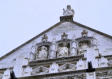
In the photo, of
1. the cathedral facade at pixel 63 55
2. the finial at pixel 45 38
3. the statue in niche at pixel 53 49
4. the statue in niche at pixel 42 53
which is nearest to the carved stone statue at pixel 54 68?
the cathedral facade at pixel 63 55

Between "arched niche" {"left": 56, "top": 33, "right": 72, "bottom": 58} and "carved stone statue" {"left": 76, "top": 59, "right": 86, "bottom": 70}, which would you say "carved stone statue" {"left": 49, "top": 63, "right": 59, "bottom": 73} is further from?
"arched niche" {"left": 56, "top": 33, "right": 72, "bottom": 58}

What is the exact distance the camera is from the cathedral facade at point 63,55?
1405 centimetres

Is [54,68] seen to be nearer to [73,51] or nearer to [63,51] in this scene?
[63,51]

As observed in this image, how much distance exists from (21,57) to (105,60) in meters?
3.37

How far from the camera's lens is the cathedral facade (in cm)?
1405

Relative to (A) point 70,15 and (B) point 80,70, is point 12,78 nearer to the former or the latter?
(B) point 80,70

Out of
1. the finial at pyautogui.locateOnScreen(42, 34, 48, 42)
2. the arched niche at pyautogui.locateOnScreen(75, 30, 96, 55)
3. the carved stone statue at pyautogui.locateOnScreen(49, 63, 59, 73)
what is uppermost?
the finial at pyautogui.locateOnScreen(42, 34, 48, 42)

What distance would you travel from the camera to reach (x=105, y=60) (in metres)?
14.4

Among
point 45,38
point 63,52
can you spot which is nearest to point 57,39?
point 45,38

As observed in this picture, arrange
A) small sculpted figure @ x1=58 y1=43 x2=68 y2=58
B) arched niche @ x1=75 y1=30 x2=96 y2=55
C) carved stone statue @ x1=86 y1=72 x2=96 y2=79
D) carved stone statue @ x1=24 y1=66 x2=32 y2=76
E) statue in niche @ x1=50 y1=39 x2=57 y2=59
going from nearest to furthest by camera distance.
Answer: carved stone statue @ x1=86 y1=72 x2=96 y2=79 → carved stone statue @ x1=24 y1=66 x2=32 y2=76 → small sculpted figure @ x1=58 y1=43 x2=68 y2=58 → statue in niche @ x1=50 y1=39 x2=57 y2=59 → arched niche @ x1=75 y1=30 x2=96 y2=55

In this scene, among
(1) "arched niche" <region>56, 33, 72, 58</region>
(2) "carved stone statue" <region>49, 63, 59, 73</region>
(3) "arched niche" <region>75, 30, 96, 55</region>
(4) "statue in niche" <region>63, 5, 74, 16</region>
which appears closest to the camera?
(2) "carved stone statue" <region>49, 63, 59, 73</region>

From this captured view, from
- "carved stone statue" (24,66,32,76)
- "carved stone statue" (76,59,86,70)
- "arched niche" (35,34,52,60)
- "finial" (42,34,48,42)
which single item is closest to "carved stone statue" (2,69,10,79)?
"carved stone statue" (24,66,32,76)

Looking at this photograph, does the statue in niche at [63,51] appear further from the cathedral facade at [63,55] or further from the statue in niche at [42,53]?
the statue in niche at [42,53]

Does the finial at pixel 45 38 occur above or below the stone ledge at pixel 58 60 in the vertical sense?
above
